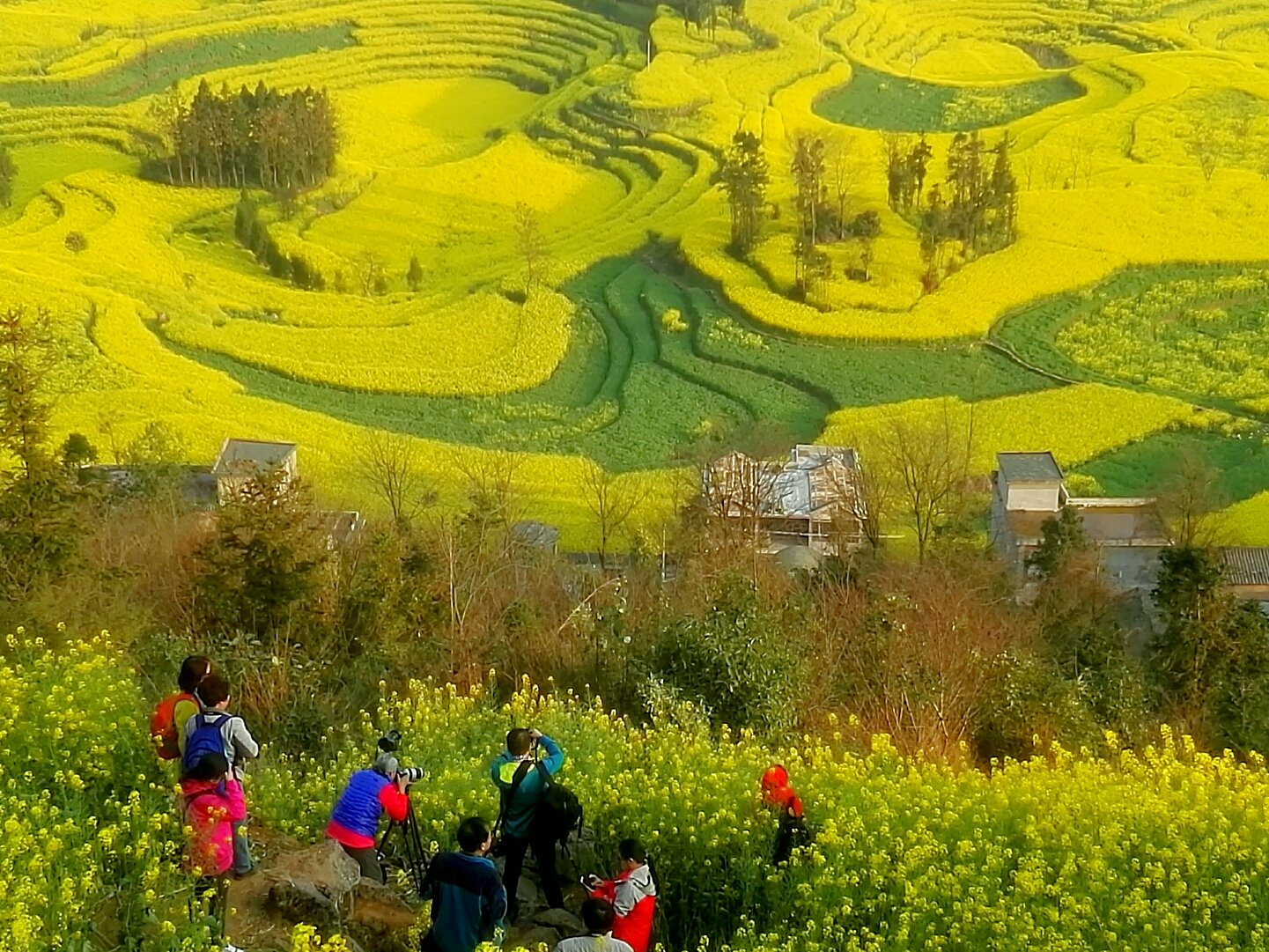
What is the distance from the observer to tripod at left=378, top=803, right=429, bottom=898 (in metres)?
7.80

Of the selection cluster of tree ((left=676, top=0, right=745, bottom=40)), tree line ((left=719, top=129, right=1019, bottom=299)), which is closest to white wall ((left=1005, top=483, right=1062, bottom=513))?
tree line ((left=719, top=129, right=1019, bottom=299))

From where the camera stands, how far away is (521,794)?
24.7ft

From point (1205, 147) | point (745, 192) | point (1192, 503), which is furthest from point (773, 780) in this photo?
point (1205, 147)

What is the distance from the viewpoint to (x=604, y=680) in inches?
456

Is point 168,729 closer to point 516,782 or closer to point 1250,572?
point 516,782

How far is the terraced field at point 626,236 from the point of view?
101 ft

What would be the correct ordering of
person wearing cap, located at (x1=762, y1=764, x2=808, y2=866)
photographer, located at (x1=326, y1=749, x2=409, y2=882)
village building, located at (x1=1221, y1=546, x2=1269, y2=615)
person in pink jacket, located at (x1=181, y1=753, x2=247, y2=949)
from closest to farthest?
person in pink jacket, located at (x1=181, y1=753, x2=247, y2=949)
photographer, located at (x1=326, y1=749, x2=409, y2=882)
person wearing cap, located at (x1=762, y1=764, x2=808, y2=866)
village building, located at (x1=1221, y1=546, x2=1269, y2=615)

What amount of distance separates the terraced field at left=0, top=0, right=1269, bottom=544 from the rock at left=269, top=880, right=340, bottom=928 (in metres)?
17.9

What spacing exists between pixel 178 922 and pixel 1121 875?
5.04m

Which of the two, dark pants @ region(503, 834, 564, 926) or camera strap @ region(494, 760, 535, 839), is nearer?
camera strap @ region(494, 760, 535, 839)

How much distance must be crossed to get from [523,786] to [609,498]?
1891 cm

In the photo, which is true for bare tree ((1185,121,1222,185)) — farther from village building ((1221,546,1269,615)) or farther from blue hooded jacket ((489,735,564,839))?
blue hooded jacket ((489,735,564,839))

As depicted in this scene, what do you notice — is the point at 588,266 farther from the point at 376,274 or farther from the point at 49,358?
the point at 49,358

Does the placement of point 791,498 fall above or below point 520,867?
below
